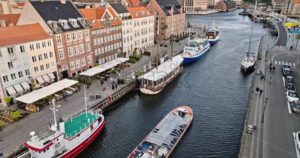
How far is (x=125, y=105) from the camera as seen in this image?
57344 millimetres

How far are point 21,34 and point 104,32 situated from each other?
26.8m

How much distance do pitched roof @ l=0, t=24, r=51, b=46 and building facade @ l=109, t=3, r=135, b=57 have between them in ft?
105

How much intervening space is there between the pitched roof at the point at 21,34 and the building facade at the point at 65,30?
191cm

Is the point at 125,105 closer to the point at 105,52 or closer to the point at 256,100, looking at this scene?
the point at 105,52

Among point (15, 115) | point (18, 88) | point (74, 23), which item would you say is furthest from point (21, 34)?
point (15, 115)

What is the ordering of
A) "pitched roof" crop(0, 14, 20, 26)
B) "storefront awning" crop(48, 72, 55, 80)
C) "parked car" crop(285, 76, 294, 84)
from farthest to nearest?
"pitched roof" crop(0, 14, 20, 26) → "parked car" crop(285, 76, 294, 84) → "storefront awning" crop(48, 72, 55, 80)

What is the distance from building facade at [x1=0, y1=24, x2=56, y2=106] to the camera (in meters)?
49.0

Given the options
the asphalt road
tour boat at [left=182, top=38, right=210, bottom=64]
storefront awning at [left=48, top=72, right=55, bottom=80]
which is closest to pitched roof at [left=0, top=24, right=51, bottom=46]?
storefront awning at [left=48, top=72, right=55, bottom=80]

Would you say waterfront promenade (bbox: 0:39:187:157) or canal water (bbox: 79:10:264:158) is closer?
waterfront promenade (bbox: 0:39:187:157)

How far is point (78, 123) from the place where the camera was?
42.1m

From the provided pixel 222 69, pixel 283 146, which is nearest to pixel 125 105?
pixel 283 146

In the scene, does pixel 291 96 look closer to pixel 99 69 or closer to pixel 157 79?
pixel 157 79

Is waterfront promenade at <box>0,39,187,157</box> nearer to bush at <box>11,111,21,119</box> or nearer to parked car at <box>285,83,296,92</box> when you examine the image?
bush at <box>11,111,21,119</box>

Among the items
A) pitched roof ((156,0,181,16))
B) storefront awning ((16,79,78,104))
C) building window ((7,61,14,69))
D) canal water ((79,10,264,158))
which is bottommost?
canal water ((79,10,264,158))
